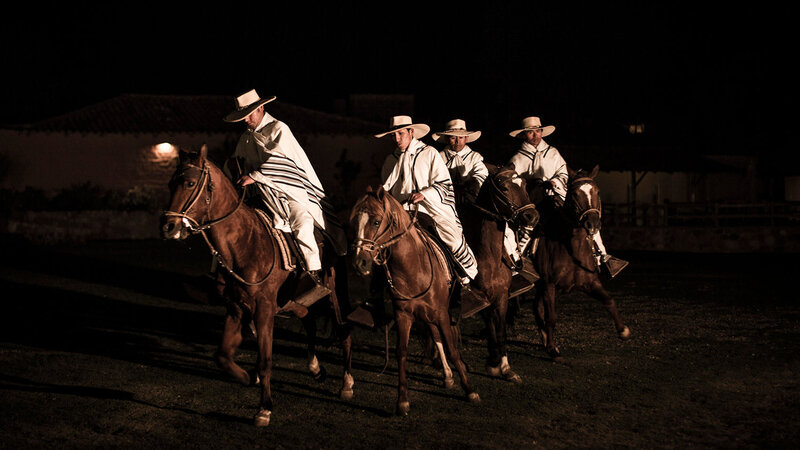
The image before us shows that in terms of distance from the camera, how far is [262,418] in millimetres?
6918

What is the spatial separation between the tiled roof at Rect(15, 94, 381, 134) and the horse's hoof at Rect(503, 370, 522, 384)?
29712 mm

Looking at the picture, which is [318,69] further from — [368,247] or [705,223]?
[368,247]

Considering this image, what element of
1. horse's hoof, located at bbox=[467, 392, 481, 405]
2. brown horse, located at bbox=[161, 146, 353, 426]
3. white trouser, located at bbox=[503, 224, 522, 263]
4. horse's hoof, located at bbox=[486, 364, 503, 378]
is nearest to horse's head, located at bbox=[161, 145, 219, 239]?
brown horse, located at bbox=[161, 146, 353, 426]

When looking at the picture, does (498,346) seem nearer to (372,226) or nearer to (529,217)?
(529,217)

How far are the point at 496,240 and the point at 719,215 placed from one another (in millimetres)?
20029

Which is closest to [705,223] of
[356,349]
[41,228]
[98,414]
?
[356,349]

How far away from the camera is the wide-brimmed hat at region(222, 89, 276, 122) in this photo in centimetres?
796

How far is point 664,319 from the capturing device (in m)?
12.4

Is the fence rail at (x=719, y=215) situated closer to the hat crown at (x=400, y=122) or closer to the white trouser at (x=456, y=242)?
the white trouser at (x=456, y=242)

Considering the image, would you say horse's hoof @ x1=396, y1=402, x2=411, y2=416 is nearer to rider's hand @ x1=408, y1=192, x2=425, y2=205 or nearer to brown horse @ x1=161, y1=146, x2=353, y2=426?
brown horse @ x1=161, y1=146, x2=353, y2=426

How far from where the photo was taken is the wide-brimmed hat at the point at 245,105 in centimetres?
796

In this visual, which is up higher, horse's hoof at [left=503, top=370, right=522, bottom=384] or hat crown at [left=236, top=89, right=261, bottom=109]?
hat crown at [left=236, top=89, right=261, bottom=109]

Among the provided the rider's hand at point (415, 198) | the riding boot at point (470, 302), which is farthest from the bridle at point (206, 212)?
the riding boot at point (470, 302)

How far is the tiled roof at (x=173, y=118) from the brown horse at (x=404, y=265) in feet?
99.6
